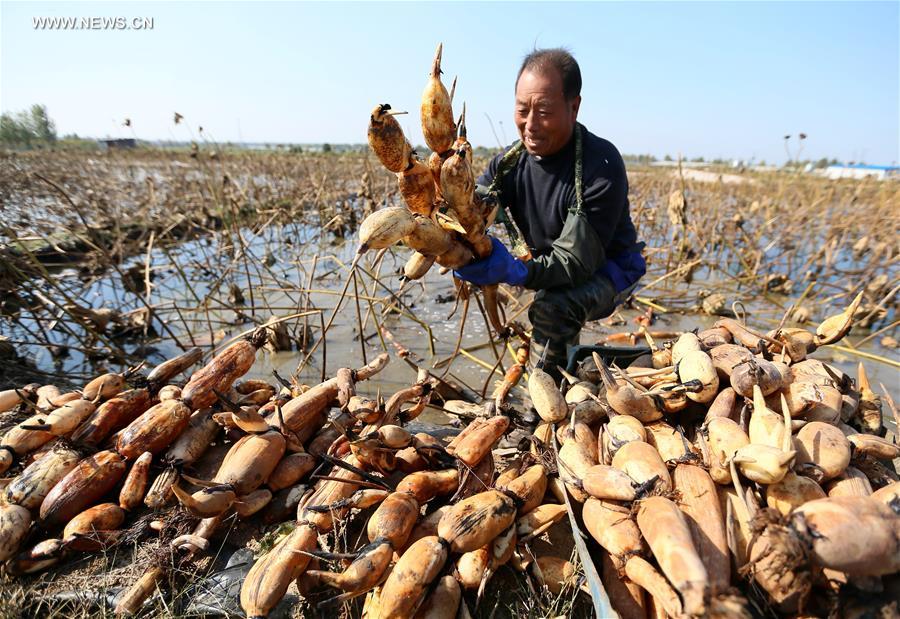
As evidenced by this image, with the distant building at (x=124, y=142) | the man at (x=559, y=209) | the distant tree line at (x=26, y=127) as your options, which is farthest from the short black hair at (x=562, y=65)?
the distant tree line at (x=26, y=127)

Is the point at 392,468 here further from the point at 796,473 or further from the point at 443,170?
the point at 796,473

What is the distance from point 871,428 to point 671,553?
1416 mm

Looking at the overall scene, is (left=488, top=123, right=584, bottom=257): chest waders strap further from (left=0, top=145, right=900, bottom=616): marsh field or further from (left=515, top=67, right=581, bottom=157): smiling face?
(left=0, top=145, right=900, bottom=616): marsh field

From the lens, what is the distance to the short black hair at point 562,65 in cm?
248

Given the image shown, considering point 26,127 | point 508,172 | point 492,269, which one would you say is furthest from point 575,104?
point 26,127

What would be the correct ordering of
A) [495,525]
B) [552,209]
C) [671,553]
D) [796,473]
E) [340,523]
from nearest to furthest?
[671,553]
[796,473]
[495,525]
[340,523]
[552,209]

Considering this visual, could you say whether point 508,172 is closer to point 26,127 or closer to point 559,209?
point 559,209

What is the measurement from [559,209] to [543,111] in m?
0.65

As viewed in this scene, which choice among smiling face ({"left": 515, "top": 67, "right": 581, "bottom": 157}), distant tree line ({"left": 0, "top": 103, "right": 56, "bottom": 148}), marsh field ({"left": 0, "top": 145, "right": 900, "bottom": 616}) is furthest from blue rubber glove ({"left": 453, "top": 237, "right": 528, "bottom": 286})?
distant tree line ({"left": 0, "top": 103, "right": 56, "bottom": 148})

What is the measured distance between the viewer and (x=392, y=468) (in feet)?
6.27

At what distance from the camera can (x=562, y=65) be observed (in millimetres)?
2482

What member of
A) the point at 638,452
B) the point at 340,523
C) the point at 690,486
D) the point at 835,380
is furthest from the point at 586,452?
the point at 835,380

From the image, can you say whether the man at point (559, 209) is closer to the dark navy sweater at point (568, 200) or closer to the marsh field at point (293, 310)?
the dark navy sweater at point (568, 200)

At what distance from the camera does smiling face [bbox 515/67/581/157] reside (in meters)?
2.48
